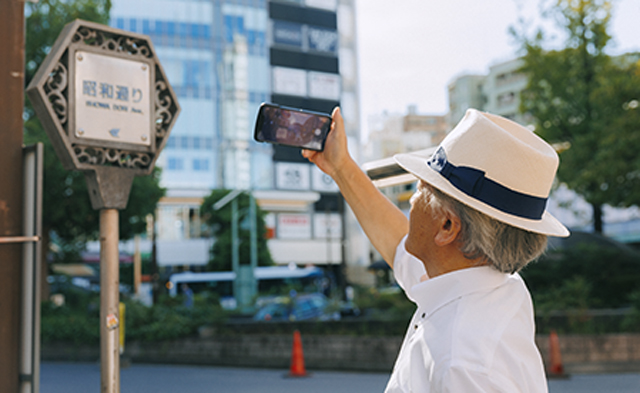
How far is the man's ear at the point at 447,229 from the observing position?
5.23ft

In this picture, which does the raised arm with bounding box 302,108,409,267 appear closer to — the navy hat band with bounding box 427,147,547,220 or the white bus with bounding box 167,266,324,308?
the navy hat band with bounding box 427,147,547,220

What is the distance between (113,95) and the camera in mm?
2719

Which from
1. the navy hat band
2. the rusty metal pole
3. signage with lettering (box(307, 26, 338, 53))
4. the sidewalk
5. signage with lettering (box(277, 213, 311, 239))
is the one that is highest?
signage with lettering (box(307, 26, 338, 53))

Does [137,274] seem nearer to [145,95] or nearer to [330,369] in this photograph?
[330,369]

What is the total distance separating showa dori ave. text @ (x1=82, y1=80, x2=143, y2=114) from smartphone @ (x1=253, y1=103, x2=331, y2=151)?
0.96 metres

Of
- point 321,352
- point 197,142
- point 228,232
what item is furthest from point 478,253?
point 197,142

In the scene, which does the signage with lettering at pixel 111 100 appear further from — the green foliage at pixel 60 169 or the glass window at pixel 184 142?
the glass window at pixel 184 142

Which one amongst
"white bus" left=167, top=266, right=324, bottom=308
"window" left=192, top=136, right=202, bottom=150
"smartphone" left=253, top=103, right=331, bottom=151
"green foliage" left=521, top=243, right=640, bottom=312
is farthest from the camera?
"window" left=192, top=136, right=202, bottom=150

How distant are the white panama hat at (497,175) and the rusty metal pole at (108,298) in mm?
1709

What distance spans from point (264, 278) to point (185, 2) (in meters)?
26.1

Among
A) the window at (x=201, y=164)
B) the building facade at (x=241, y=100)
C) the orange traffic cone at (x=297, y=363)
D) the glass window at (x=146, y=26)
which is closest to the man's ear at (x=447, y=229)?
the orange traffic cone at (x=297, y=363)

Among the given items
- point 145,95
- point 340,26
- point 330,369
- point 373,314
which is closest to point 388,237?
point 145,95

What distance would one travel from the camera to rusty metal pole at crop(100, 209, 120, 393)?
2656 mm

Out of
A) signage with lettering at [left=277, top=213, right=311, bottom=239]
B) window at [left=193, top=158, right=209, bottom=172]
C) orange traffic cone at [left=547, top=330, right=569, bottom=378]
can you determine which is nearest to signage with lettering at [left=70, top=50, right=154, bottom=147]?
orange traffic cone at [left=547, top=330, right=569, bottom=378]
